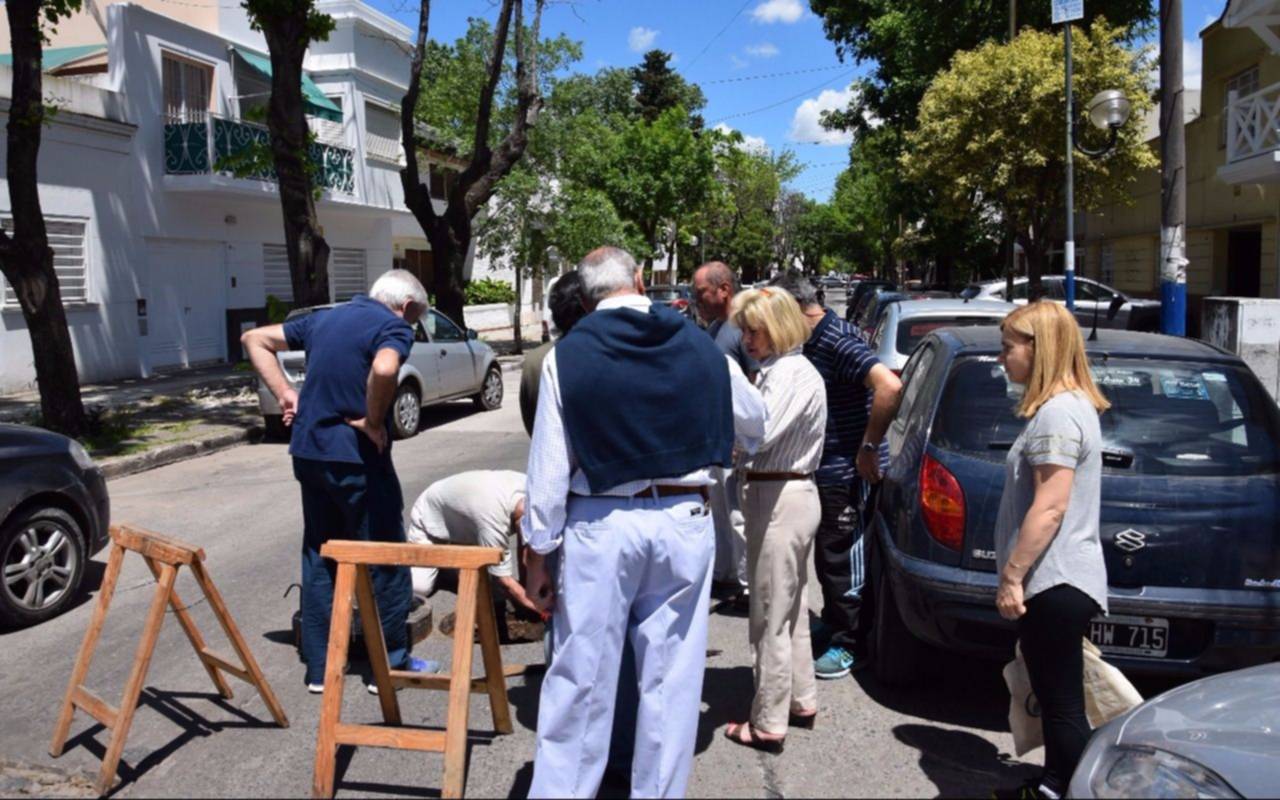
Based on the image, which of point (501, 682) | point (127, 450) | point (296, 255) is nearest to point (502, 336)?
point (296, 255)

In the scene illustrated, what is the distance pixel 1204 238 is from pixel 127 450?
22136 mm

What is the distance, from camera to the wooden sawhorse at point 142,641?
12.8ft

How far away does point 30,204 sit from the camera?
1123 centimetres

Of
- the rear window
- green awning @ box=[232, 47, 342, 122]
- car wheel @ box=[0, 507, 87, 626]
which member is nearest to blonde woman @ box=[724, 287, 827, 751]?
car wheel @ box=[0, 507, 87, 626]

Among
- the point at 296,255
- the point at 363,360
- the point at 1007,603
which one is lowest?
the point at 1007,603

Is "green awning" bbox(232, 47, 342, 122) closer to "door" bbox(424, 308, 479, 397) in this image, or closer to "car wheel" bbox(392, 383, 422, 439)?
"door" bbox(424, 308, 479, 397)

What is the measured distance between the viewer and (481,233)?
1017 inches

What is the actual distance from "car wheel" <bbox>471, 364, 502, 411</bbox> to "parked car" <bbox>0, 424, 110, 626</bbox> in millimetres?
9055

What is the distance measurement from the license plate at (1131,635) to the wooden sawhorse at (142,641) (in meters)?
3.31

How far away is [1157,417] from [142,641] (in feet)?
13.6

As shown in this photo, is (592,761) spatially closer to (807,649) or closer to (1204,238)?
(807,649)

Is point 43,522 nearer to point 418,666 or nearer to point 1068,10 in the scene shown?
point 418,666

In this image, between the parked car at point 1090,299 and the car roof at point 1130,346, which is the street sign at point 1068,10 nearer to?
the parked car at point 1090,299

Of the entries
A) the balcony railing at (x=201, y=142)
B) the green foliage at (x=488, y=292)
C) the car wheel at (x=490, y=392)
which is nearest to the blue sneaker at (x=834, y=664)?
the car wheel at (x=490, y=392)
